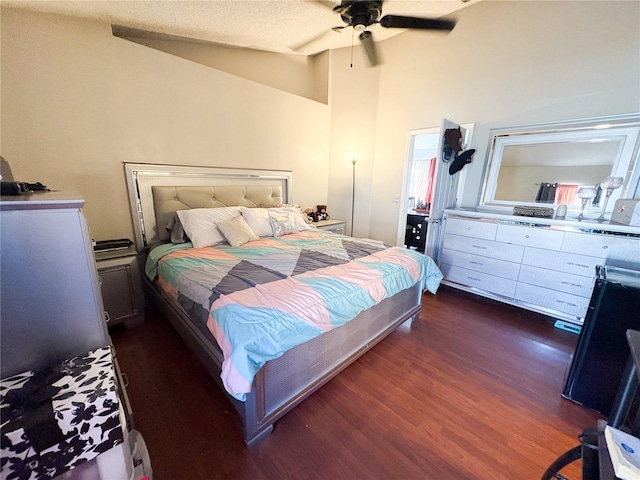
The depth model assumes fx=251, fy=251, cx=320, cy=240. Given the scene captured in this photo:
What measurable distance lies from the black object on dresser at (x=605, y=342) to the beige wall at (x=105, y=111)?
350cm

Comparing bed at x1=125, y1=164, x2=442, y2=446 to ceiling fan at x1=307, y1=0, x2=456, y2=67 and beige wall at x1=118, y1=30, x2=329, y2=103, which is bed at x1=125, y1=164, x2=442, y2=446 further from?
ceiling fan at x1=307, y1=0, x2=456, y2=67

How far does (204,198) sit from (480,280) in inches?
132

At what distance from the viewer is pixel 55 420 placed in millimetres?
726

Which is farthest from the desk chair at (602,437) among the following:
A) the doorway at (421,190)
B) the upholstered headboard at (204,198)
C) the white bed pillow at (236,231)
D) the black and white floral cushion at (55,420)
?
the doorway at (421,190)

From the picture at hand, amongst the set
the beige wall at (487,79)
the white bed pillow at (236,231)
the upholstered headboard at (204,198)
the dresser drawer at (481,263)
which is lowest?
the dresser drawer at (481,263)

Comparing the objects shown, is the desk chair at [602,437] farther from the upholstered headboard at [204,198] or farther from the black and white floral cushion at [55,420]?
the upholstered headboard at [204,198]

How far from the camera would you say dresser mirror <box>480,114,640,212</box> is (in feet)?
7.87

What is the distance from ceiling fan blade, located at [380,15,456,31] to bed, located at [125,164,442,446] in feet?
6.13

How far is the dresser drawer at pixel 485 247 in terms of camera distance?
265cm

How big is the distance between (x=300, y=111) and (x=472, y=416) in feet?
12.8

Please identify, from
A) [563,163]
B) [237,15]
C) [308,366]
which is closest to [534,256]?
[563,163]

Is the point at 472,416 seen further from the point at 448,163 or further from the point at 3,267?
the point at 448,163

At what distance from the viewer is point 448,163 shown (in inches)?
124

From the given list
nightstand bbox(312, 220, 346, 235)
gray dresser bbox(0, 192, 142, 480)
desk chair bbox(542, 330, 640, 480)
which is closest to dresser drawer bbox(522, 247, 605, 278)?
desk chair bbox(542, 330, 640, 480)
